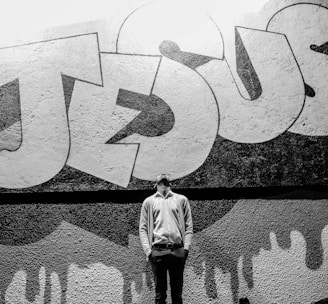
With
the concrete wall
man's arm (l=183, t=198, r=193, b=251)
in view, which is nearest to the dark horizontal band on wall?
the concrete wall

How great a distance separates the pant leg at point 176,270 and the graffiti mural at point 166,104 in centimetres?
155

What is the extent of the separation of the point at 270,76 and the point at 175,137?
1747 mm

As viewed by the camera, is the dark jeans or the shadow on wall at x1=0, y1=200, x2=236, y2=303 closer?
the dark jeans

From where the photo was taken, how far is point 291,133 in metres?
5.57

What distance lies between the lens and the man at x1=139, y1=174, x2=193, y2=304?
398 cm

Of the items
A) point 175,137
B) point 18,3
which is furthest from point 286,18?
point 18,3

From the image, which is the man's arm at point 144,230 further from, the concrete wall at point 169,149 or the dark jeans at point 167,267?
the concrete wall at point 169,149

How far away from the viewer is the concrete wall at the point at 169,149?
200 inches

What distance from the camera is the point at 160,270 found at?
3979mm

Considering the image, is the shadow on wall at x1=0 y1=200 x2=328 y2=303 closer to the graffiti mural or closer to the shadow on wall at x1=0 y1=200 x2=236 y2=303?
the shadow on wall at x1=0 y1=200 x2=236 y2=303

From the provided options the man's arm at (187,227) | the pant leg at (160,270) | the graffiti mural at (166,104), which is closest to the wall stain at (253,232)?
the graffiti mural at (166,104)

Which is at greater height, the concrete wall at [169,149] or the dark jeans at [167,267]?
the concrete wall at [169,149]

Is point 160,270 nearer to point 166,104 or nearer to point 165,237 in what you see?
point 165,237

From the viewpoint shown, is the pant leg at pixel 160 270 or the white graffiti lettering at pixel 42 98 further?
the white graffiti lettering at pixel 42 98
